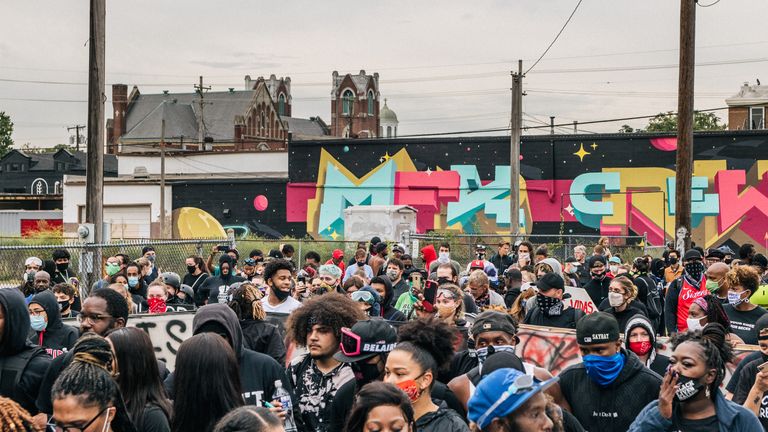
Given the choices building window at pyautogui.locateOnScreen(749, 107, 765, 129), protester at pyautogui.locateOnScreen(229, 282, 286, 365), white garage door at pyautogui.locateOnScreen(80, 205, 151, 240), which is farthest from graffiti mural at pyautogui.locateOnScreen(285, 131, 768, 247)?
protester at pyautogui.locateOnScreen(229, 282, 286, 365)

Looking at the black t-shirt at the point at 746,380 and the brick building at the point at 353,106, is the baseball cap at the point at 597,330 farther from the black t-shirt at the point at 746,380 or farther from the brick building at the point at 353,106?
the brick building at the point at 353,106

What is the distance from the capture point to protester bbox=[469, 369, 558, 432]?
4.01m

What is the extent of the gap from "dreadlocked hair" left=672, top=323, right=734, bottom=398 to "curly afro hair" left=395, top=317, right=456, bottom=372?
1261 millimetres

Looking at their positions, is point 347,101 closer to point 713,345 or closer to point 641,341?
point 641,341

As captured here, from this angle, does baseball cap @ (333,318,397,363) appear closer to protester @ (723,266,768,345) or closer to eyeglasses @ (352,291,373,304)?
eyeglasses @ (352,291,373,304)

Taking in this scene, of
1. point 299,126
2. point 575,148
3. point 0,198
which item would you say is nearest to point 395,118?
point 299,126

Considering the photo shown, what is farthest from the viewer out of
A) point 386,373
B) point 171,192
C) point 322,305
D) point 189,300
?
point 171,192

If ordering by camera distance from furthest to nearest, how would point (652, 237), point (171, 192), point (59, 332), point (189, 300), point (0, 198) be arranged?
point (0, 198)
point (171, 192)
point (652, 237)
point (189, 300)
point (59, 332)

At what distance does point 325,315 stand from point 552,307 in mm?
4063

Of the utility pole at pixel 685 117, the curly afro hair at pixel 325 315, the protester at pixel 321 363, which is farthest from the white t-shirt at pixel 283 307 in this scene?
the utility pole at pixel 685 117

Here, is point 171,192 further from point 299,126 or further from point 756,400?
point 299,126

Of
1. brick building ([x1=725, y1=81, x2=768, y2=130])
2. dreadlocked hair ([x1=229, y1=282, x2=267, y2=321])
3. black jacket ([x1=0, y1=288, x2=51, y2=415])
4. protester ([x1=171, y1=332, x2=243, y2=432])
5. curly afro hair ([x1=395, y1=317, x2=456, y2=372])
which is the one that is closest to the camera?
protester ([x1=171, y1=332, x2=243, y2=432])

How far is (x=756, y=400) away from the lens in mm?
6316

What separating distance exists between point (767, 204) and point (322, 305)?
37.1 metres
